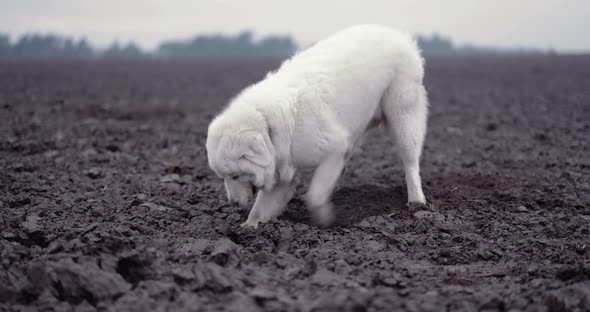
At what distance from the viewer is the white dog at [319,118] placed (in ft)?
15.3

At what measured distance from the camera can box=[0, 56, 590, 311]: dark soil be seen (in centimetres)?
347

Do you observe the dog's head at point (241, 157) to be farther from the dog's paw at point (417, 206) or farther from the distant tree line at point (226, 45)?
the distant tree line at point (226, 45)

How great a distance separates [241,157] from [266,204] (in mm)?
903

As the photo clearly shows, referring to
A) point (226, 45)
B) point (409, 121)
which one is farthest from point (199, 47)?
point (409, 121)

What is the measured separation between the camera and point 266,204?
534 cm

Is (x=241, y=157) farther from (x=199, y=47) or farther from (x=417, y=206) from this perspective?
(x=199, y=47)

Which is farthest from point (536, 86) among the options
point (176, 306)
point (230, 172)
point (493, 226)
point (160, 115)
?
point (176, 306)

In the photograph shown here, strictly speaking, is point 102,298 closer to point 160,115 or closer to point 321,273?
point 321,273

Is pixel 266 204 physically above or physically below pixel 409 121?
below

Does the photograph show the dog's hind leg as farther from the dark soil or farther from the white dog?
the dark soil

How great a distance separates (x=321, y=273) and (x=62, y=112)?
38.6ft

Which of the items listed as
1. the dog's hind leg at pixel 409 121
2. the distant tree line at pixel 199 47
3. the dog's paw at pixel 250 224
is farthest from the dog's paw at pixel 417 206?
the distant tree line at pixel 199 47

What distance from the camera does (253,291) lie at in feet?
11.3

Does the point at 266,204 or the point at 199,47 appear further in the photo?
the point at 199,47
